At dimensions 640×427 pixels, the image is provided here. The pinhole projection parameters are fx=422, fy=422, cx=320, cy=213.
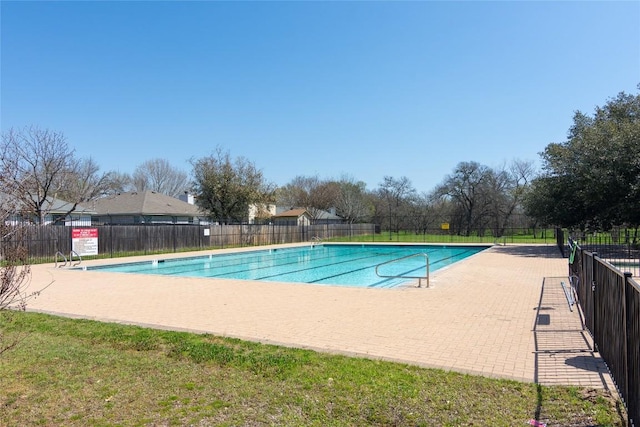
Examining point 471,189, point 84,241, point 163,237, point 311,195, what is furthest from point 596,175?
point 311,195

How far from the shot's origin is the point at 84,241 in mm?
18406

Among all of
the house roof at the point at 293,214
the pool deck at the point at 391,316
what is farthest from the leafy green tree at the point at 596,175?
the house roof at the point at 293,214

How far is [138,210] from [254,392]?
108 ft

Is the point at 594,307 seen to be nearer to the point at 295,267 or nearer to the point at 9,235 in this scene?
the point at 9,235

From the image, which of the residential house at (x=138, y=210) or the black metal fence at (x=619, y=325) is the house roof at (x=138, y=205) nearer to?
the residential house at (x=138, y=210)

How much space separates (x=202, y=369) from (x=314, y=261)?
17174mm

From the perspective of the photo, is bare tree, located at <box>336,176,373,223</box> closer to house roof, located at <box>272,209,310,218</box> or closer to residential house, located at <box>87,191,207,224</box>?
house roof, located at <box>272,209,310,218</box>

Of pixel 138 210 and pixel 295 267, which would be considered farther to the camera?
pixel 138 210

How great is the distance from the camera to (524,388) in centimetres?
362

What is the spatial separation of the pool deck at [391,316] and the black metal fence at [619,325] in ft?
1.21

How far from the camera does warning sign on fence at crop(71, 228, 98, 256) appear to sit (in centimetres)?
1809

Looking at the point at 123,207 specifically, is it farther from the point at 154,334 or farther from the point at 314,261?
the point at 154,334

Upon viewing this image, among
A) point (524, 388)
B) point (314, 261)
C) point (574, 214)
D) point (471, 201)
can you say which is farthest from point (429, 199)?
point (524, 388)

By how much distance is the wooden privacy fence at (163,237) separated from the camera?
18.2 metres
